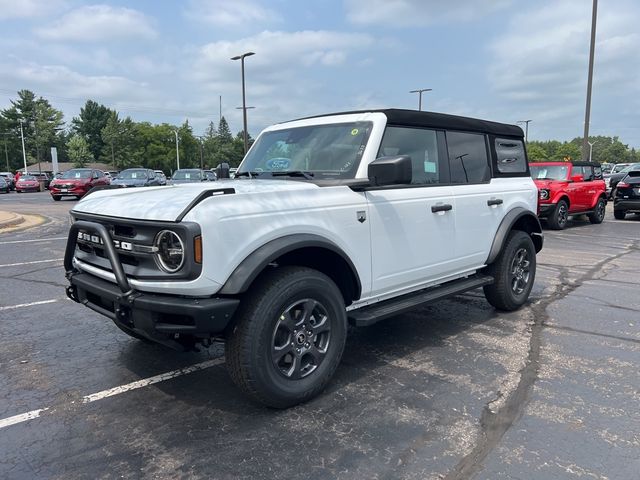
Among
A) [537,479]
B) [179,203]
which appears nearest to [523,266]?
[537,479]

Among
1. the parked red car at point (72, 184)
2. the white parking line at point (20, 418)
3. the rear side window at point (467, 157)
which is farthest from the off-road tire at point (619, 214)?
the parked red car at point (72, 184)

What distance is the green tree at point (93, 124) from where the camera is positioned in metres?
109

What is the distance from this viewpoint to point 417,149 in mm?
4238

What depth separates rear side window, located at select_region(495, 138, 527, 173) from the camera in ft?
17.3

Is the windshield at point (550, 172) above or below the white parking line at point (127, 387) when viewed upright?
above

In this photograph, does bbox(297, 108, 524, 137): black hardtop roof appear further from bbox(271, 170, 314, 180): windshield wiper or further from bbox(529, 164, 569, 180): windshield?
bbox(529, 164, 569, 180): windshield

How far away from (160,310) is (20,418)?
1296 mm

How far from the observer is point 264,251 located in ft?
9.54

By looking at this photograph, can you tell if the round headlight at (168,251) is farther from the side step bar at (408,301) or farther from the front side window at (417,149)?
the front side window at (417,149)

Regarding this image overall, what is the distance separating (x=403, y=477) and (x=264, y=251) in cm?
142

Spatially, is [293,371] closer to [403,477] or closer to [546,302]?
[403,477]

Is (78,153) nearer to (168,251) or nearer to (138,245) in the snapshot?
(138,245)

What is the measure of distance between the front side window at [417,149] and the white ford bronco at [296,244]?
16mm

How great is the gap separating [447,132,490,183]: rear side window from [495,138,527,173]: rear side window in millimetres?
295
